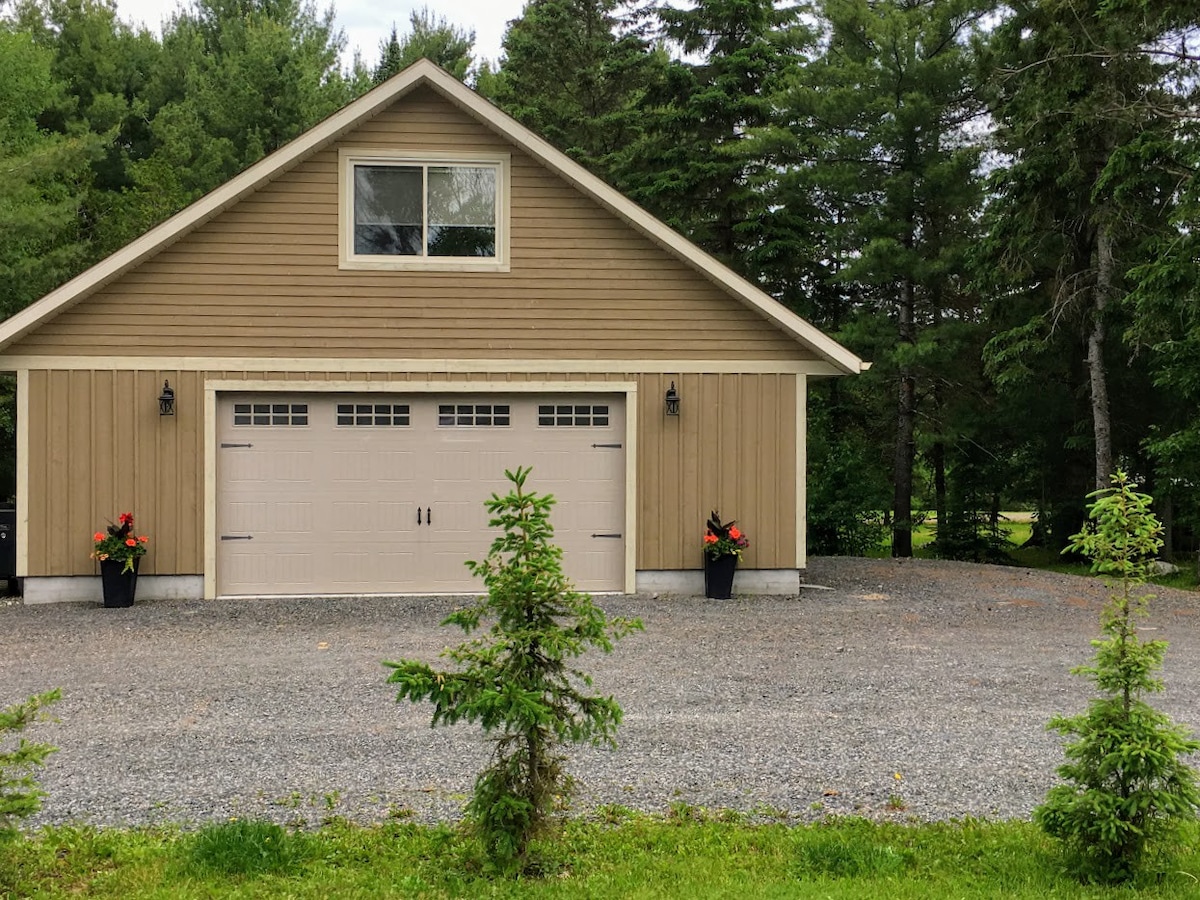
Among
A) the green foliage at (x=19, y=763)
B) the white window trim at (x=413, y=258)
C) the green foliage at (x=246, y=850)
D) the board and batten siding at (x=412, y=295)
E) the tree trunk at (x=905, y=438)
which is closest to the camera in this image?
the green foliage at (x=19, y=763)

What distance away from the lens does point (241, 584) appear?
447 inches

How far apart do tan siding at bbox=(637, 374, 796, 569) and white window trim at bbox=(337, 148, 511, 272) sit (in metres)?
2.22

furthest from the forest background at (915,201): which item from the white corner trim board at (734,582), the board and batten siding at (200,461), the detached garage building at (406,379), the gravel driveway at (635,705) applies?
the gravel driveway at (635,705)

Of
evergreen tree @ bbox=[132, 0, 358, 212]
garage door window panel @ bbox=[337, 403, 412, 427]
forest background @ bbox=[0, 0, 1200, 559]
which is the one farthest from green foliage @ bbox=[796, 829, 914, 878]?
evergreen tree @ bbox=[132, 0, 358, 212]

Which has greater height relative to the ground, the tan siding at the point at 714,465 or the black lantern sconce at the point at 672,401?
the black lantern sconce at the point at 672,401

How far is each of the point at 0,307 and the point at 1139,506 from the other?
20.2 metres

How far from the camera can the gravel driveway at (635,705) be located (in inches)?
197

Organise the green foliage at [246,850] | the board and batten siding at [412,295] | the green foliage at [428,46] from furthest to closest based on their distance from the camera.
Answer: the green foliage at [428,46] → the board and batten siding at [412,295] → the green foliage at [246,850]

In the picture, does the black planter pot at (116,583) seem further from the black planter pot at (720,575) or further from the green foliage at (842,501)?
the green foliage at (842,501)

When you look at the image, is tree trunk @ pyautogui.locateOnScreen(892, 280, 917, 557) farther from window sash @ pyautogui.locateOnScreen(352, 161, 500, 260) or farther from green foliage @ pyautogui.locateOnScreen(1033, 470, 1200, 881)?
green foliage @ pyautogui.locateOnScreen(1033, 470, 1200, 881)

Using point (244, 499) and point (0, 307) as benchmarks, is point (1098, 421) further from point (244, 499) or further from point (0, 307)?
point (0, 307)

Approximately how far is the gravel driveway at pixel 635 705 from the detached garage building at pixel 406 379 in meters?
0.70

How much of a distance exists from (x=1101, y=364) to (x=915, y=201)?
449 centimetres

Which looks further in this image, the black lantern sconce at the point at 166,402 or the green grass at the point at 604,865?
the black lantern sconce at the point at 166,402
